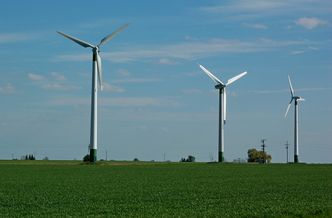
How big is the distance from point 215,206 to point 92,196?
7398mm

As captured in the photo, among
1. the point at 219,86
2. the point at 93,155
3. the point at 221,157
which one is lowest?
the point at 93,155

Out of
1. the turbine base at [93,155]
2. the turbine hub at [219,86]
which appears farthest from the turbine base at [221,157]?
the turbine base at [93,155]

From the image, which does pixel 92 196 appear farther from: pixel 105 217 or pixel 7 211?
pixel 105 217

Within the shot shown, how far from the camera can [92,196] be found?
106 ft

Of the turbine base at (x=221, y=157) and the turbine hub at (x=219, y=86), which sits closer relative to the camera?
the turbine base at (x=221, y=157)

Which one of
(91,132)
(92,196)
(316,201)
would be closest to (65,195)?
(92,196)

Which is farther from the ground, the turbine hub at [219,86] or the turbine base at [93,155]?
the turbine hub at [219,86]

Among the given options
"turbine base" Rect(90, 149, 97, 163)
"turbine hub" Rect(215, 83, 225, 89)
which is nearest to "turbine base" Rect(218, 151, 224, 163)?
"turbine hub" Rect(215, 83, 225, 89)

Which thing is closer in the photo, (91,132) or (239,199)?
(239,199)

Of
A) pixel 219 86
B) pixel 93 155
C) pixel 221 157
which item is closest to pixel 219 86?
pixel 219 86

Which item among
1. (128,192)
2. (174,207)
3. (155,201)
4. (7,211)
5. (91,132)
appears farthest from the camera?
(91,132)

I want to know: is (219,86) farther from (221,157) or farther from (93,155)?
(93,155)

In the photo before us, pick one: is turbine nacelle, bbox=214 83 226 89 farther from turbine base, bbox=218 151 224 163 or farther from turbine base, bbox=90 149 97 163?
turbine base, bbox=90 149 97 163

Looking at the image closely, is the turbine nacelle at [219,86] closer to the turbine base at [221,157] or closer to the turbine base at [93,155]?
the turbine base at [221,157]
